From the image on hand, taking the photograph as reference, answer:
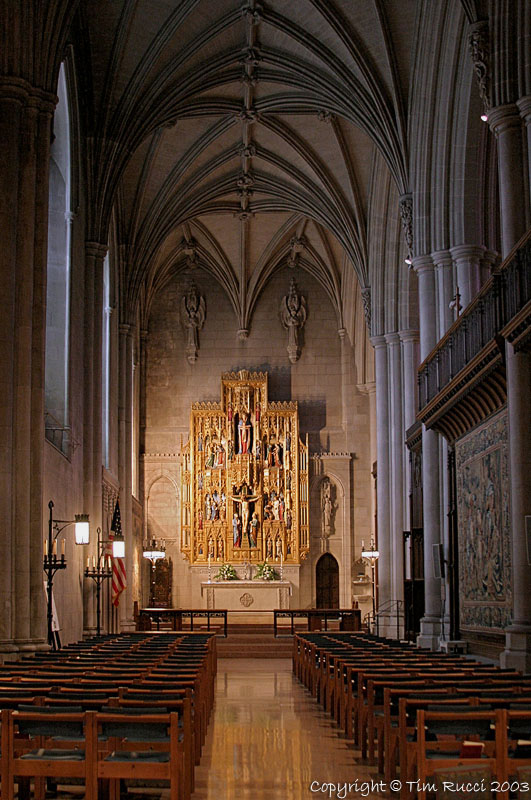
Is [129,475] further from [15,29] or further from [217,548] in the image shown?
[15,29]

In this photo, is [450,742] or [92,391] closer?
[450,742]

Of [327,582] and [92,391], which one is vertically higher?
[92,391]

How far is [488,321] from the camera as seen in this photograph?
15781 millimetres

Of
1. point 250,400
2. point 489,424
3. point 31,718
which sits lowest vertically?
point 31,718

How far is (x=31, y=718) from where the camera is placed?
652cm

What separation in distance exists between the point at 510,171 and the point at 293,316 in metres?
23.1

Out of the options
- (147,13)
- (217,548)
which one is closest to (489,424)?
(147,13)

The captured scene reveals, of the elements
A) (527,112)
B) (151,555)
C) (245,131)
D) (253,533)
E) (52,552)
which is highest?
(245,131)

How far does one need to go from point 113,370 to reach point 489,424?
16009 mm

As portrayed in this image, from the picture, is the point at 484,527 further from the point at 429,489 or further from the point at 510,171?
the point at 510,171

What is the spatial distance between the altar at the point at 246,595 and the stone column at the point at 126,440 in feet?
10.8

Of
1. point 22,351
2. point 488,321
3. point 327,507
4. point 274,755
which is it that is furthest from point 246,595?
point 274,755

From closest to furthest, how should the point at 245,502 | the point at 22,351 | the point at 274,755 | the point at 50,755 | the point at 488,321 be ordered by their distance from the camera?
the point at 50,755
the point at 274,755
the point at 488,321
the point at 22,351
the point at 245,502

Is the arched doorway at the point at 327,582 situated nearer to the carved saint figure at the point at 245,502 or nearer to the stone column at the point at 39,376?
the carved saint figure at the point at 245,502
